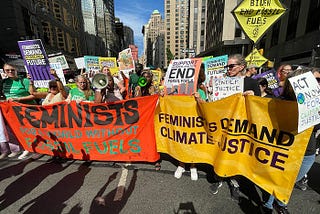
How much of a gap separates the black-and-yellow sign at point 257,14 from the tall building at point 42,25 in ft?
54.9

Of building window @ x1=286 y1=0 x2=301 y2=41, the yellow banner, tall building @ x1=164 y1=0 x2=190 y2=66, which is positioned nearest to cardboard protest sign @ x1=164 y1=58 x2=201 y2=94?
the yellow banner

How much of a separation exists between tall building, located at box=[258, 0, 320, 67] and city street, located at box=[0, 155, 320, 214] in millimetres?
11429

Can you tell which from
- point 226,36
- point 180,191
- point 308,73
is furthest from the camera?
point 226,36

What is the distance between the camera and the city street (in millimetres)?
2510

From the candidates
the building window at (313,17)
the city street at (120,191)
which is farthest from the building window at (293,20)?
the city street at (120,191)

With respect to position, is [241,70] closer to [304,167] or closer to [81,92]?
[304,167]

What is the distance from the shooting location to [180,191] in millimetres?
2848

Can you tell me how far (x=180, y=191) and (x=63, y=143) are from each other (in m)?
2.54

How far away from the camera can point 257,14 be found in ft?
13.2

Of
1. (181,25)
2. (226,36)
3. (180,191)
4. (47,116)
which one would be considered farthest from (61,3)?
(181,25)

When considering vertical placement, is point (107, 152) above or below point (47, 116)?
below

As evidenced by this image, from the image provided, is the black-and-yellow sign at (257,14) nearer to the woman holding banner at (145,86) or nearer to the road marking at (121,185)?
the woman holding banner at (145,86)

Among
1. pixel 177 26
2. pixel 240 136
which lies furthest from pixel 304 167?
pixel 177 26

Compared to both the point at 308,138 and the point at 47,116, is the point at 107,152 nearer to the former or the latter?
the point at 47,116
